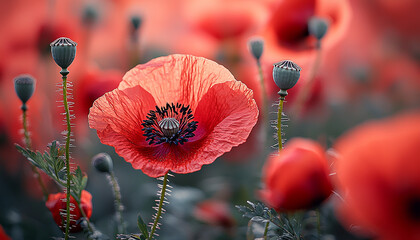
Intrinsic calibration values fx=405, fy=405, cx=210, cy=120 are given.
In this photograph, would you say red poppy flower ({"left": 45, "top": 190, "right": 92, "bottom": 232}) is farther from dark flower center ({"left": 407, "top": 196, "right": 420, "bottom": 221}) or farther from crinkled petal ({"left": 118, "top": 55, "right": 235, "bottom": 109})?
dark flower center ({"left": 407, "top": 196, "right": 420, "bottom": 221})

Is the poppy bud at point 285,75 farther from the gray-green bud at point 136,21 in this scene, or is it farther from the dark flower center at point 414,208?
the gray-green bud at point 136,21

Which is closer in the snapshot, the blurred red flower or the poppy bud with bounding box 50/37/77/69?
the poppy bud with bounding box 50/37/77/69

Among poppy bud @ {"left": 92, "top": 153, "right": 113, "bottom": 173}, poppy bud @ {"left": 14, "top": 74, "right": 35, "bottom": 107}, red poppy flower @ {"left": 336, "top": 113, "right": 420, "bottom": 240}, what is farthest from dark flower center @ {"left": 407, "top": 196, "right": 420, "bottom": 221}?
poppy bud @ {"left": 14, "top": 74, "right": 35, "bottom": 107}

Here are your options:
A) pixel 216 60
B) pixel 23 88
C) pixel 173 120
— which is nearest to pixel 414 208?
pixel 173 120

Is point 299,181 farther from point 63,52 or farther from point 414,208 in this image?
point 63,52

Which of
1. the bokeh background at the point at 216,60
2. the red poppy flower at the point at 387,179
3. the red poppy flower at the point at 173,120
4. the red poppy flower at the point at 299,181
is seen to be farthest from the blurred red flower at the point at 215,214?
the red poppy flower at the point at 387,179

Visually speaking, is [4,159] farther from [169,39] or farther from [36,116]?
[169,39]
